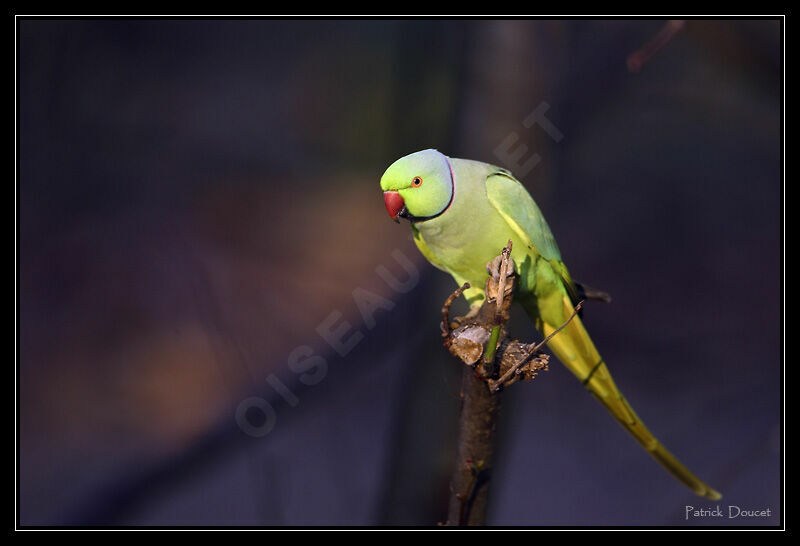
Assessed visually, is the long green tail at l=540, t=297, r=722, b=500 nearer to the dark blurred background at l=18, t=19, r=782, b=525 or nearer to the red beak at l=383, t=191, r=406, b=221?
Answer: the red beak at l=383, t=191, r=406, b=221

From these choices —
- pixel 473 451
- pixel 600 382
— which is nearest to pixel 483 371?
pixel 473 451

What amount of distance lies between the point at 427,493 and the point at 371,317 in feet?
2.20

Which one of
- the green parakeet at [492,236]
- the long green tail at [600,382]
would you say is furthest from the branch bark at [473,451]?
the long green tail at [600,382]

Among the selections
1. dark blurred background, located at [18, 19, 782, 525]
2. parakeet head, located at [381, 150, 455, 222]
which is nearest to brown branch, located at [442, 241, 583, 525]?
parakeet head, located at [381, 150, 455, 222]

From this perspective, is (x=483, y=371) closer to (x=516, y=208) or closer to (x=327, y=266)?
(x=516, y=208)

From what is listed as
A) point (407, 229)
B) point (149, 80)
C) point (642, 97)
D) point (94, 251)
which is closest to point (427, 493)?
point (407, 229)

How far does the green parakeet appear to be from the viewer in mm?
1086

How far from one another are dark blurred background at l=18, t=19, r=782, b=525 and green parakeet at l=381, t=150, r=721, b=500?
29.6 inches

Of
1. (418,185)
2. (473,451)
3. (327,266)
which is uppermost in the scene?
(418,185)

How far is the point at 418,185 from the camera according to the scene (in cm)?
108

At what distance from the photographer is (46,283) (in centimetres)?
222

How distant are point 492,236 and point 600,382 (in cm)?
43

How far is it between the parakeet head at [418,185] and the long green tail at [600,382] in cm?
39

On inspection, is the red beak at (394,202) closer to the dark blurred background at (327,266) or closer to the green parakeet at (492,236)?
the green parakeet at (492,236)
